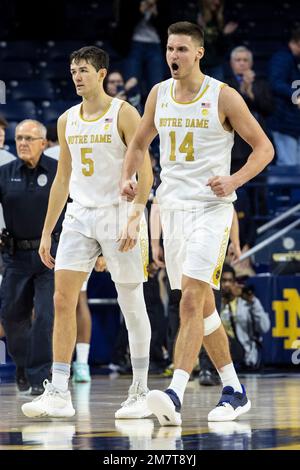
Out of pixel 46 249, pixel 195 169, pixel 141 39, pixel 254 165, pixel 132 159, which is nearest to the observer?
pixel 254 165

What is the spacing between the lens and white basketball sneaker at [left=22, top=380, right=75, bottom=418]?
7.70 meters

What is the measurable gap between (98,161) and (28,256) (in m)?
2.44

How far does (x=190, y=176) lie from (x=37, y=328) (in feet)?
10.2

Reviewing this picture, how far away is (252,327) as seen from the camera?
41.2 feet

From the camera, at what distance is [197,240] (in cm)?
738

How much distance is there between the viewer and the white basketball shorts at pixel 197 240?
7309 mm

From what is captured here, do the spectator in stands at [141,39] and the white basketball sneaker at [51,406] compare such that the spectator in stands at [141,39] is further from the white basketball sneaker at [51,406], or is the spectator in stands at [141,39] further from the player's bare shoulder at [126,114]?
the white basketball sneaker at [51,406]

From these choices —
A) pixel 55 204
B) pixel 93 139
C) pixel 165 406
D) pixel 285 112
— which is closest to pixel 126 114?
pixel 93 139

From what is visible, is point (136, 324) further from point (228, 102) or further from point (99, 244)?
point (228, 102)

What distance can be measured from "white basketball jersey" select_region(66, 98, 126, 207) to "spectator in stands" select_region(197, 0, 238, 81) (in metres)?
8.64

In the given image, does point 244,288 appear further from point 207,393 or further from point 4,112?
point 4,112

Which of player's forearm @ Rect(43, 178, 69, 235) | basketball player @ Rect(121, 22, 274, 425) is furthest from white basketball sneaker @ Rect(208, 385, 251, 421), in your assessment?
player's forearm @ Rect(43, 178, 69, 235)
